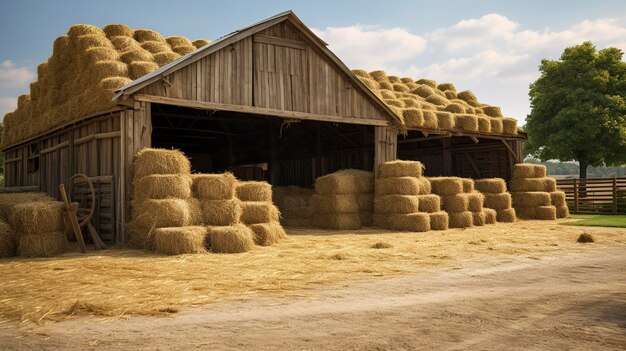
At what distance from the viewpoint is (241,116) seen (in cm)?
2588

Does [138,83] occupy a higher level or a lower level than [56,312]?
higher

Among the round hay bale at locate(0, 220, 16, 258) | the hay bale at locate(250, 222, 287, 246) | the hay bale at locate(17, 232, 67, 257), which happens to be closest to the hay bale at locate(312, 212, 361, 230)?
the hay bale at locate(250, 222, 287, 246)

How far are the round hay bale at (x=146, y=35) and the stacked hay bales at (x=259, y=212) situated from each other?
1018 centimetres

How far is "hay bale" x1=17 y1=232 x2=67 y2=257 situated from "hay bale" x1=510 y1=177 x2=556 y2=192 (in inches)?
792

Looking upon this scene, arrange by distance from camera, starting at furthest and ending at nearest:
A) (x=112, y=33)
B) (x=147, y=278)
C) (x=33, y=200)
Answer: (x=112, y=33) → (x=33, y=200) → (x=147, y=278)

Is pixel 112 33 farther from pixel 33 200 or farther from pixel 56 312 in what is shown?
pixel 56 312

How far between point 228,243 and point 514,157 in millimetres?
19268

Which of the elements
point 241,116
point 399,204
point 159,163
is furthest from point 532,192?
point 159,163

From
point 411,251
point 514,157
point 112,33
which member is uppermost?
point 112,33

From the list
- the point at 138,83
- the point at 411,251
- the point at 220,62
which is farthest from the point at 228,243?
the point at 220,62

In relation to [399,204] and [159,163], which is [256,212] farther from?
[399,204]

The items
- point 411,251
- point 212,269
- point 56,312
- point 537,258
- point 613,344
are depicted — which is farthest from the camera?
point 411,251

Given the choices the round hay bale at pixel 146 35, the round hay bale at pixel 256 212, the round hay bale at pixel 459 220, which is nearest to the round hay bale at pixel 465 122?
the round hay bale at pixel 459 220

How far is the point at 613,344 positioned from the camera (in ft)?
14.7
